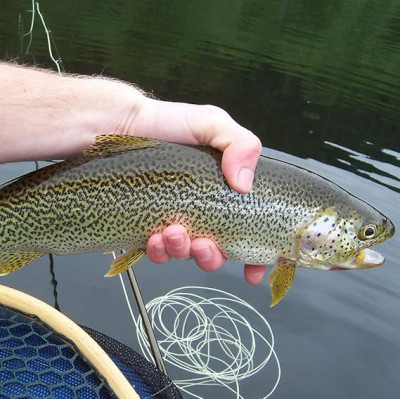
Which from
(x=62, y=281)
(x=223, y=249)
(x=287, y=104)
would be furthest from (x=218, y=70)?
(x=223, y=249)

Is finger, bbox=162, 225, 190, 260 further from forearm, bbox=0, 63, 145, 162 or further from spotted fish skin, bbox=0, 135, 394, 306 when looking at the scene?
forearm, bbox=0, 63, 145, 162

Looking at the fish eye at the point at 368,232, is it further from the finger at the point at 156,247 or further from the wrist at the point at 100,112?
the wrist at the point at 100,112

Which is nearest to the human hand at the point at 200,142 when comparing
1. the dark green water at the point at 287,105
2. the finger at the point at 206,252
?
the finger at the point at 206,252

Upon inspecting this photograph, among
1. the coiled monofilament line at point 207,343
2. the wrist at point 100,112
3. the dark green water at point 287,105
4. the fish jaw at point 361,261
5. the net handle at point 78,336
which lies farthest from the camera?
the dark green water at point 287,105

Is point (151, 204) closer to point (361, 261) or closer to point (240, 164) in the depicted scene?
point (240, 164)

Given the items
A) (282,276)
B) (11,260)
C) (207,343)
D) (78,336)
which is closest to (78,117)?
(11,260)

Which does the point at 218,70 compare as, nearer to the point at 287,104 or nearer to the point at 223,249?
the point at 287,104

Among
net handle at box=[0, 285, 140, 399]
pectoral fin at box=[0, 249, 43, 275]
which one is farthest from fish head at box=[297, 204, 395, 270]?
pectoral fin at box=[0, 249, 43, 275]
